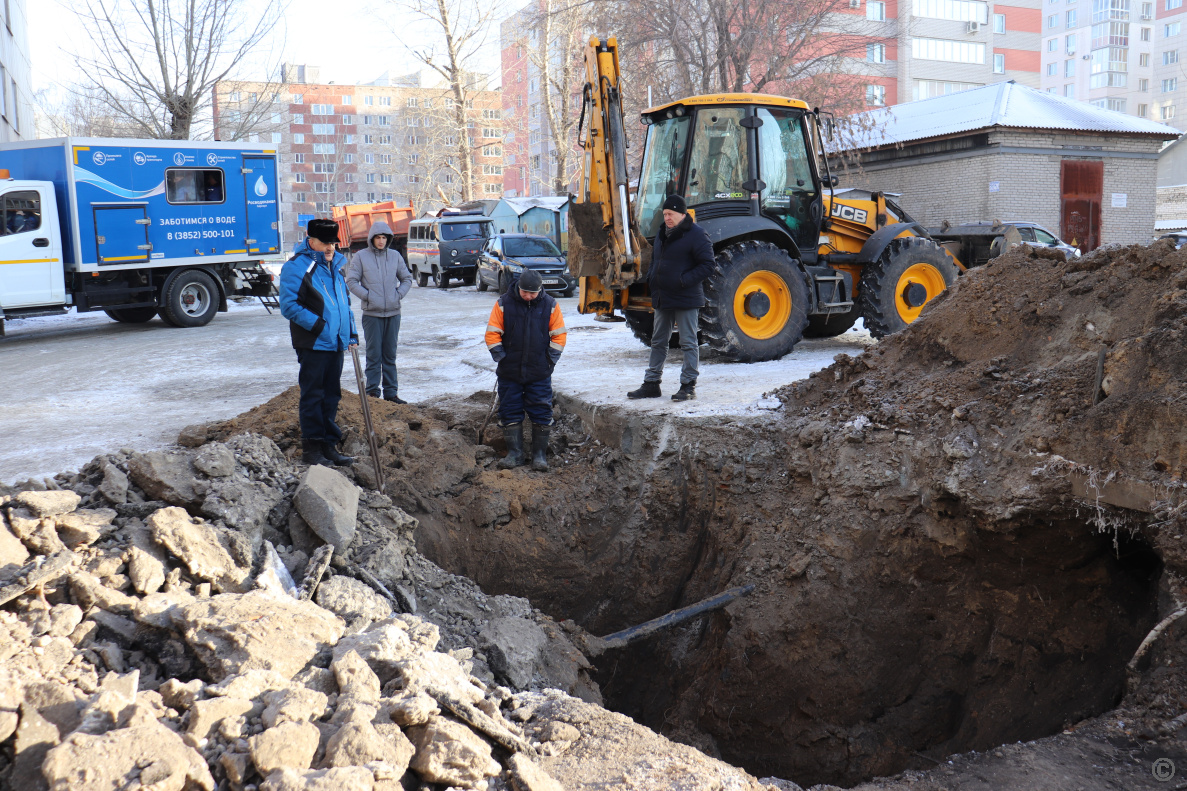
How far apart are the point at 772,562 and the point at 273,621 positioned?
3.13 m

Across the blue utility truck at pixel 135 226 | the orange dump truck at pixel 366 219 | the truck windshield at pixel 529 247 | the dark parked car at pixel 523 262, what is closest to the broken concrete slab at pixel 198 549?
the blue utility truck at pixel 135 226

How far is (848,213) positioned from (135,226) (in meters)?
11.6

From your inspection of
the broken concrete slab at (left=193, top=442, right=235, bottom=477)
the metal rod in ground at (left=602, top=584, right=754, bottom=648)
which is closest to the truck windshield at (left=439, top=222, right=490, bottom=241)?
the broken concrete slab at (left=193, top=442, right=235, bottom=477)

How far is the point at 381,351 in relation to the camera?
752cm

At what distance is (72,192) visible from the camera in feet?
43.8

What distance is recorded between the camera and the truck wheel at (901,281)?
9.02 m

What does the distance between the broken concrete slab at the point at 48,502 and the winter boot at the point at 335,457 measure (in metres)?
2.04

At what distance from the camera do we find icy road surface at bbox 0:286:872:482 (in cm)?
660

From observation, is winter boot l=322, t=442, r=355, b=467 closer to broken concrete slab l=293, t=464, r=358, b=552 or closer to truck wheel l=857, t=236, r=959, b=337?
broken concrete slab l=293, t=464, r=358, b=552

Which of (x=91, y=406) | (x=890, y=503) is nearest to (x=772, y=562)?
(x=890, y=503)

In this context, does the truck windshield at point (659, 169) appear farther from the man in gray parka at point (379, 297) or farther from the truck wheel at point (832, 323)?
the man in gray parka at point (379, 297)

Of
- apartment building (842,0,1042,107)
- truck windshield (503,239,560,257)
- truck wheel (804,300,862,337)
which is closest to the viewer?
truck wheel (804,300,862,337)

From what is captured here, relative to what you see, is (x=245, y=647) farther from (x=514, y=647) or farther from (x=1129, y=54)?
(x=1129, y=54)

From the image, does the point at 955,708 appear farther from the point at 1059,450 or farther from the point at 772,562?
the point at 1059,450
